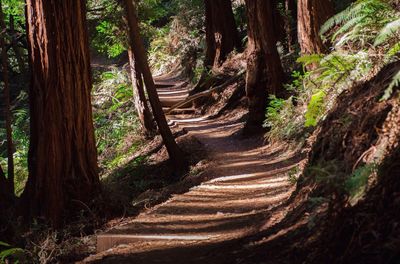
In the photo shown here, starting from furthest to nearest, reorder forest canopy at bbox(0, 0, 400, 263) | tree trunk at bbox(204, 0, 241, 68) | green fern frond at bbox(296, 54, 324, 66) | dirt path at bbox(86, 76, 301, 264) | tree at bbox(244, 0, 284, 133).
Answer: tree trunk at bbox(204, 0, 241, 68)
tree at bbox(244, 0, 284, 133)
green fern frond at bbox(296, 54, 324, 66)
dirt path at bbox(86, 76, 301, 264)
forest canopy at bbox(0, 0, 400, 263)

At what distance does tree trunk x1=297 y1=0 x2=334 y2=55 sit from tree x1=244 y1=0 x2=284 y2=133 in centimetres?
157

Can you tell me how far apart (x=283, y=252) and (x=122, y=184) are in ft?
28.8

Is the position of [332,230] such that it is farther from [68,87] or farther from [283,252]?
[68,87]

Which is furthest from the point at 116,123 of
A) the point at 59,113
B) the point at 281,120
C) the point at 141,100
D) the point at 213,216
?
the point at 213,216

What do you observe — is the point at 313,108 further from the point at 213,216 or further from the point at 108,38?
Result: the point at 108,38

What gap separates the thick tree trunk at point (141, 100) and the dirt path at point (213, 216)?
438 cm

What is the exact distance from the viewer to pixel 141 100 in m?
15.6

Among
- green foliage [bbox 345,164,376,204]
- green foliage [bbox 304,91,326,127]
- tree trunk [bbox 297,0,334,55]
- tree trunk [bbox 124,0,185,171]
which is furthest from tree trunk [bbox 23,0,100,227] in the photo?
green foliage [bbox 345,164,376,204]

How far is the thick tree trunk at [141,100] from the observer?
1519 centimetres

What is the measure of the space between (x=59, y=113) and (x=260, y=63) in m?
5.99

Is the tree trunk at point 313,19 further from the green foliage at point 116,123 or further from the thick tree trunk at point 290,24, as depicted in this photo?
the green foliage at point 116,123

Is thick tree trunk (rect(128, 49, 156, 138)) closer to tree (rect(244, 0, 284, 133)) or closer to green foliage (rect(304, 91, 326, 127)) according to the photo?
tree (rect(244, 0, 284, 133))

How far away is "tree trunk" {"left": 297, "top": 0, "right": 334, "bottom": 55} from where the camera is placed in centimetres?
1063

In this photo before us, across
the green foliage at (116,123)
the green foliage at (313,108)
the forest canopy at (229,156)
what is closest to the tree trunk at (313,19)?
the forest canopy at (229,156)
